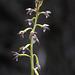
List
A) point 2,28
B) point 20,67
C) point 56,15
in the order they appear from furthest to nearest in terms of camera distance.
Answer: point 56,15
point 20,67
point 2,28

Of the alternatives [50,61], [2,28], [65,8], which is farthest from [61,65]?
[2,28]

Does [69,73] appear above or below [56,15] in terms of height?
below

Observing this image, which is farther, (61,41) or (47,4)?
(61,41)

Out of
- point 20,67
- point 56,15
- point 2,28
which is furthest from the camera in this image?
point 56,15

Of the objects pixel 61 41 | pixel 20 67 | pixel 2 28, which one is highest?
pixel 2 28

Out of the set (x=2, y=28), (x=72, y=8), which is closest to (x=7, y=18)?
(x=2, y=28)

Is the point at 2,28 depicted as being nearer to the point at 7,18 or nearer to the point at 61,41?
the point at 7,18
